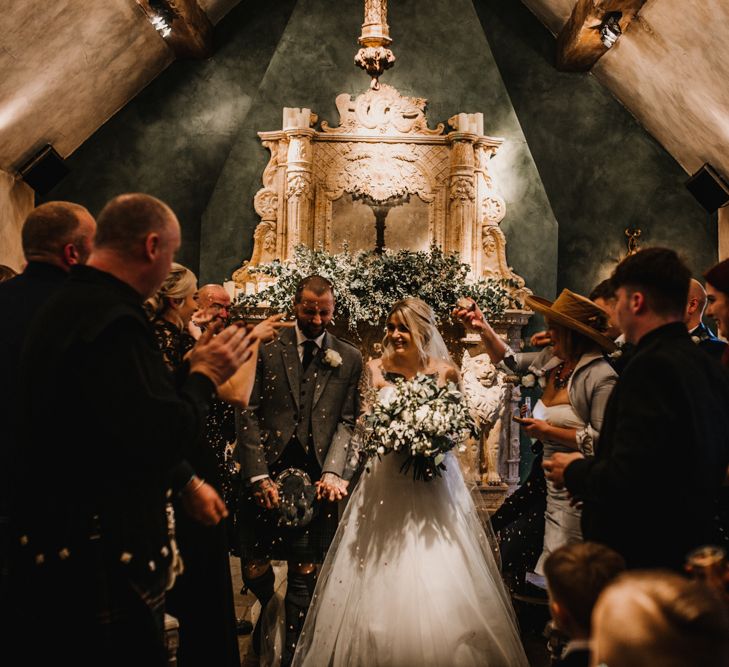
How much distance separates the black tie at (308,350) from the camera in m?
4.28

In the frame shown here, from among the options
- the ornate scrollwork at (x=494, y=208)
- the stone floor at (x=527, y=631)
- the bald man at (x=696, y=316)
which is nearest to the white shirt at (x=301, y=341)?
the stone floor at (x=527, y=631)

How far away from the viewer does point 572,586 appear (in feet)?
6.99

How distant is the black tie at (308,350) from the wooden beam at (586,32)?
4.49 m

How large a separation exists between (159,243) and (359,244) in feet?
20.6

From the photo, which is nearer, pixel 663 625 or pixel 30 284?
pixel 663 625

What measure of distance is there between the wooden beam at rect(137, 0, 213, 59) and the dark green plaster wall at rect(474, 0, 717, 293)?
9.50 ft

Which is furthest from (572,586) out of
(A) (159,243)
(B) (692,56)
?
(B) (692,56)

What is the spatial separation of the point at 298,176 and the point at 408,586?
212 inches

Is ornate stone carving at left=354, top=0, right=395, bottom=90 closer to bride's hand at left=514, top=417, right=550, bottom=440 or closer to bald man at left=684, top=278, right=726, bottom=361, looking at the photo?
bald man at left=684, top=278, right=726, bottom=361

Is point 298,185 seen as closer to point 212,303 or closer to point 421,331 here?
point 212,303

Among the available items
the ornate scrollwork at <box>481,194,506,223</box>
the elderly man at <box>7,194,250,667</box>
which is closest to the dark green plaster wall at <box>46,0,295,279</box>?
the ornate scrollwork at <box>481,194,506,223</box>

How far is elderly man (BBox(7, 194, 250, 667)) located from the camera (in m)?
2.05

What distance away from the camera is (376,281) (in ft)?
23.5

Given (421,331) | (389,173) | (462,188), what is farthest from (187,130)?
(421,331)
